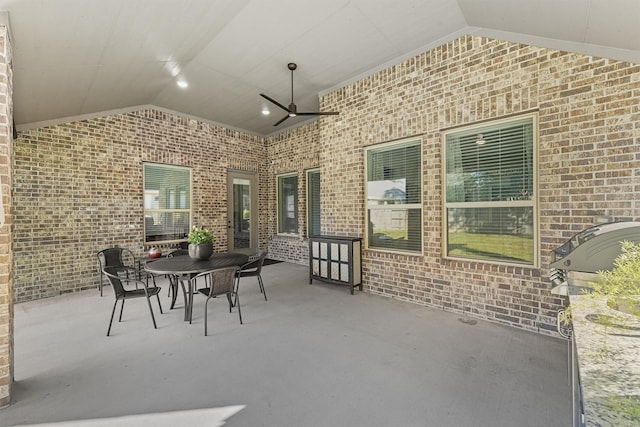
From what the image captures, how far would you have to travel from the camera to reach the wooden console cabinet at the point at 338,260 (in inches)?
190

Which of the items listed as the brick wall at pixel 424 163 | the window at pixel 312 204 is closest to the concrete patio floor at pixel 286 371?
the brick wall at pixel 424 163

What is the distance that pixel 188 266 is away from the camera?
141 inches

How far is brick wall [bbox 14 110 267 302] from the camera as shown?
463cm

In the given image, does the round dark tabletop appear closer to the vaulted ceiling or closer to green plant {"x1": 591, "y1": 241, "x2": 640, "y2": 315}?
the vaulted ceiling

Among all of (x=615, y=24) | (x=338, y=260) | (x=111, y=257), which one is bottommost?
(x=338, y=260)

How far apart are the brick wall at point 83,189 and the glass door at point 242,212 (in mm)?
955

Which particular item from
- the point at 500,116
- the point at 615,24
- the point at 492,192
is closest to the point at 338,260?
the point at 492,192

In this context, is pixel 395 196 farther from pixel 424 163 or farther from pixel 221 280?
pixel 221 280

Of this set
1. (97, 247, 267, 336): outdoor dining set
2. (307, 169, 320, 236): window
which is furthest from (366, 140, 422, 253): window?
(307, 169, 320, 236): window

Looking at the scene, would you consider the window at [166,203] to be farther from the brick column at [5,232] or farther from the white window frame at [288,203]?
the brick column at [5,232]

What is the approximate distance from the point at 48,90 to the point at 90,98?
0.80m

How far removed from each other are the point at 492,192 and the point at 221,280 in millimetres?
3585

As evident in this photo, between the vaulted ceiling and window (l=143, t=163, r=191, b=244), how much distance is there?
57.0 inches

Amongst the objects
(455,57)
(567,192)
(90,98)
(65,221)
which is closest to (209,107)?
(90,98)
